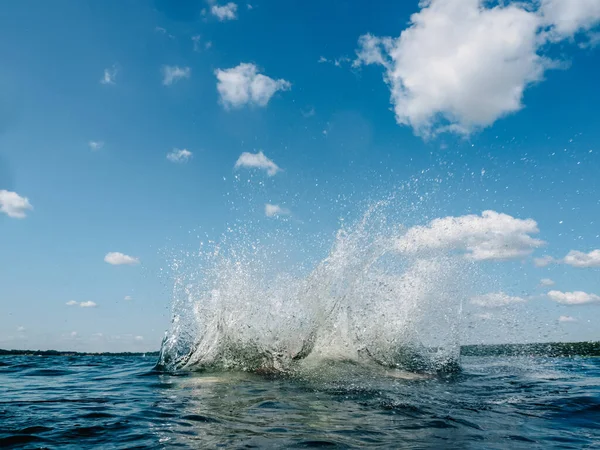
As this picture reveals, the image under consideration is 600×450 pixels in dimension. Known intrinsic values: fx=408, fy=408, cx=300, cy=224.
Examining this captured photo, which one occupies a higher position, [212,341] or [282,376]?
[212,341]

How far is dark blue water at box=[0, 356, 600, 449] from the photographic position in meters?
5.90

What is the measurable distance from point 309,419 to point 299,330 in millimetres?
9247

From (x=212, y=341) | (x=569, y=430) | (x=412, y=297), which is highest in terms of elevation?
(x=412, y=297)

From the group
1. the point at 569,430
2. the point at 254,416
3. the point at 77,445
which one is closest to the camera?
the point at 77,445

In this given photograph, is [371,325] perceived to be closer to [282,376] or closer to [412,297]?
[412,297]

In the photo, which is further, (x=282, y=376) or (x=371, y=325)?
(x=371, y=325)

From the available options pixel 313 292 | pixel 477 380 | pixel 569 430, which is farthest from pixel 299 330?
pixel 569 430

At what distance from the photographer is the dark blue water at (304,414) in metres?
5.90

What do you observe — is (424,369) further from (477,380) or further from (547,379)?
(547,379)

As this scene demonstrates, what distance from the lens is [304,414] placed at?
7.48 m

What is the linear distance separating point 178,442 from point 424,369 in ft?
36.6

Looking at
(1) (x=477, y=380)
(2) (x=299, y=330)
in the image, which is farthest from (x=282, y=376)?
(1) (x=477, y=380)

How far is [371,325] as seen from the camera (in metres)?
16.5

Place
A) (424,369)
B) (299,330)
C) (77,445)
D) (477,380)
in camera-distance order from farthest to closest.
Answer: (299,330)
(424,369)
(477,380)
(77,445)
